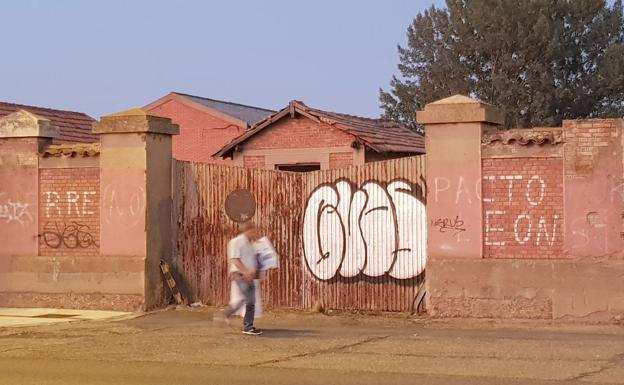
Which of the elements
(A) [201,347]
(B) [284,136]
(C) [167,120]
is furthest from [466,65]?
Answer: (A) [201,347]

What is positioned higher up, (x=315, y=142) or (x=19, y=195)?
(x=315, y=142)

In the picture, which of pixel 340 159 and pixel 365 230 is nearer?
pixel 365 230

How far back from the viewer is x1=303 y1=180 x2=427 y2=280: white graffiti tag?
1548 cm

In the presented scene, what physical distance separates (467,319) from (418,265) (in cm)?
116

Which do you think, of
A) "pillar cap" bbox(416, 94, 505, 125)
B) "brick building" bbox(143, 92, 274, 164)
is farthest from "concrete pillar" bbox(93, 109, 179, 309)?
"brick building" bbox(143, 92, 274, 164)

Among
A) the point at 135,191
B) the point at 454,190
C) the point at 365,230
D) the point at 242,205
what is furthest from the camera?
the point at 135,191

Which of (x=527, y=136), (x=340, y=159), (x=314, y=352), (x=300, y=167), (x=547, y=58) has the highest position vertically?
(x=547, y=58)

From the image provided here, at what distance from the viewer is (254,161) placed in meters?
25.7

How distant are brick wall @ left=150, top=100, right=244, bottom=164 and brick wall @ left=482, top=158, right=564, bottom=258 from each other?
21.7 meters

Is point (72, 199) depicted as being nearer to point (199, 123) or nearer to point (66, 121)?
point (66, 121)

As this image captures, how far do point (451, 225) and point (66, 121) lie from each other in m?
12.0

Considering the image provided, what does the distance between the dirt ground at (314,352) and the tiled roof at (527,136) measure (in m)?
2.65

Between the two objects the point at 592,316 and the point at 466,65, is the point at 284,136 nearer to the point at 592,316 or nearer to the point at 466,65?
the point at 592,316

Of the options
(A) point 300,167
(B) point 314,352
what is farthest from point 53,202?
(A) point 300,167
